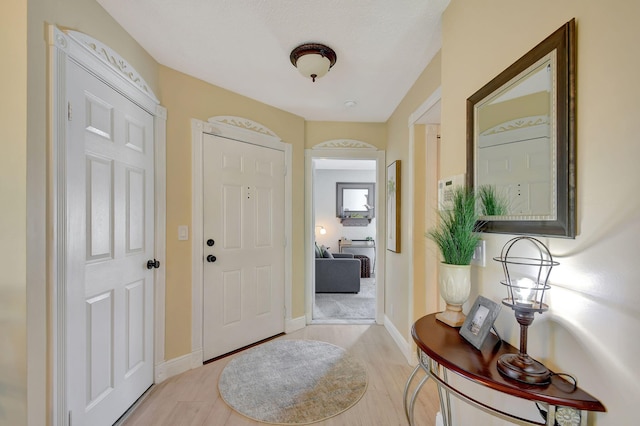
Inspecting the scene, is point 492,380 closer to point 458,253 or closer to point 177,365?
point 458,253

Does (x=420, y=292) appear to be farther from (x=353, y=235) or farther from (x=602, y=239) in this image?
(x=353, y=235)

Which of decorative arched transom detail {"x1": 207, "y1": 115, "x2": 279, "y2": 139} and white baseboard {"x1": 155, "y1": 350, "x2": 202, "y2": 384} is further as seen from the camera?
decorative arched transom detail {"x1": 207, "y1": 115, "x2": 279, "y2": 139}

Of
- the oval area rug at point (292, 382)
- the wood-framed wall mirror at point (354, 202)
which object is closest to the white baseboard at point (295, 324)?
the oval area rug at point (292, 382)

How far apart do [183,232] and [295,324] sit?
160 cm

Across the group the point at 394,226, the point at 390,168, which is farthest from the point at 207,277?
the point at 390,168

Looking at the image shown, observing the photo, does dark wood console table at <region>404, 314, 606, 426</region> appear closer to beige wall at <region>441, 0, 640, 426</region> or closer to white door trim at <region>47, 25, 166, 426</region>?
beige wall at <region>441, 0, 640, 426</region>

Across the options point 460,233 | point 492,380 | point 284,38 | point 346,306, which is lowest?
point 346,306

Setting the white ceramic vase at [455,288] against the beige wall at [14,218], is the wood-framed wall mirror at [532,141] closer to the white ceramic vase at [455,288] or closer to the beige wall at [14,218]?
the white ceramic vase at [455,288]

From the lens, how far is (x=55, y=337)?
124 centimetres

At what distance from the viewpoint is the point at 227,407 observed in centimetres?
182

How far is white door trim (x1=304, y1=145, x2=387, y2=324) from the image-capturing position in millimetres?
3175

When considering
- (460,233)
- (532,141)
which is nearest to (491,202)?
(460,233)

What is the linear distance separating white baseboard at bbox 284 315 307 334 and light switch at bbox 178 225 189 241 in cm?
144

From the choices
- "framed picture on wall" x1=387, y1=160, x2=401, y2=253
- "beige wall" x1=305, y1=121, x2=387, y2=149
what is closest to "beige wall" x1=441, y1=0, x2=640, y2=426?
"framed picture on wall" x1=387, y1=160, x2=401, y2=253
